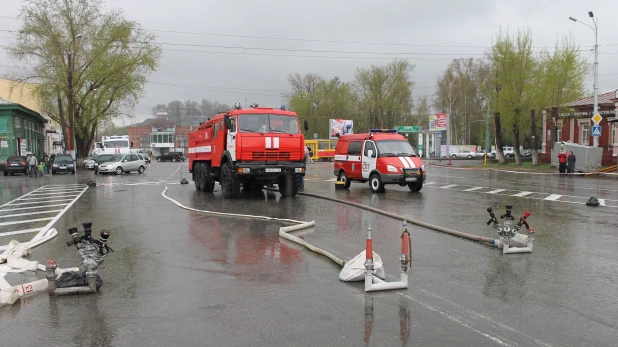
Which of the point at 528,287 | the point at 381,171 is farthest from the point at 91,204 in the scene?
Answer: the point at 528,287

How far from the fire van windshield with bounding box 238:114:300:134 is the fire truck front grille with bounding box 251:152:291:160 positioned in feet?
2.44

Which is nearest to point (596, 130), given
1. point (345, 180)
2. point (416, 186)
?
point (416, 186)

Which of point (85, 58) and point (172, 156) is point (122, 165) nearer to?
point (85, 58)

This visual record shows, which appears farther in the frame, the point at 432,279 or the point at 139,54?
the point at 139,54

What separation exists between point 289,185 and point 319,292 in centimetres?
1112

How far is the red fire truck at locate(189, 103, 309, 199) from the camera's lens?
16.0 meters

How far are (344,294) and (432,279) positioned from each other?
57.6 inches

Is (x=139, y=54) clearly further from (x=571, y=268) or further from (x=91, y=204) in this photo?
(x=571, y=268)

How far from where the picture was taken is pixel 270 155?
16.2 meters

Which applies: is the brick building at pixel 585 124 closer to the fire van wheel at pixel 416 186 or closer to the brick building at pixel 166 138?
the fire van wheel at pixel 416 186

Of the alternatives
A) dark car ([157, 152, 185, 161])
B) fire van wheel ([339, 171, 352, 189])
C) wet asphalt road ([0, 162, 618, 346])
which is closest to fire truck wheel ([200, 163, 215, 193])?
fire van wheel ([339, 171, 352, 189])

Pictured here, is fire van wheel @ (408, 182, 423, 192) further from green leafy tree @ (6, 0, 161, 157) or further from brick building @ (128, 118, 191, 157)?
brick building @ (128, 118, 191, 157)

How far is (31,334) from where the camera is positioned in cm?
478

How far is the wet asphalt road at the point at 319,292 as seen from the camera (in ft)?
15.7
